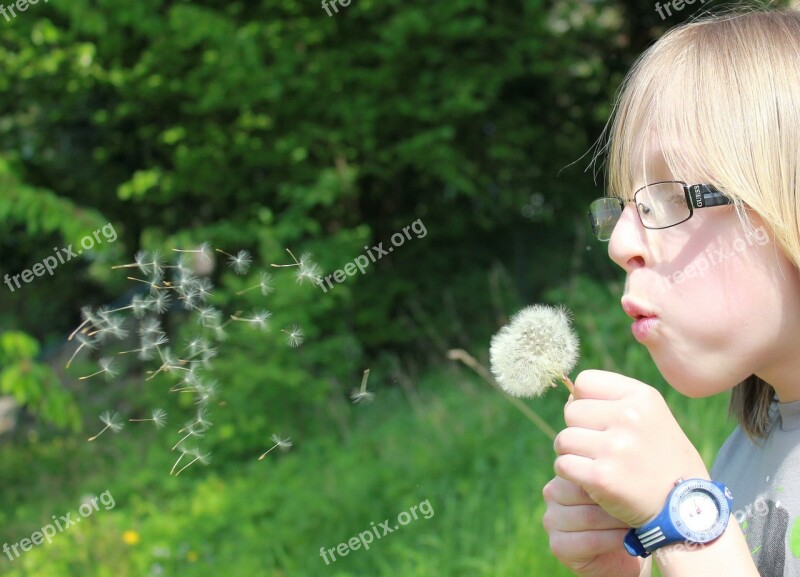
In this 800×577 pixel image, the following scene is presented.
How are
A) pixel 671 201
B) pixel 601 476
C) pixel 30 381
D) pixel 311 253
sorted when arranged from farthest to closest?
pixel 311 253
pixel 30 381
pixel 671 201
pixel 601 476

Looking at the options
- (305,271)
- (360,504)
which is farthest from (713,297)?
(360,504)

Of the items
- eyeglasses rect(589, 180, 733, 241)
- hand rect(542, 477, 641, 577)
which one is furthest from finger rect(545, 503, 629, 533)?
eyeglasses rect(589, 180, 733, 241)

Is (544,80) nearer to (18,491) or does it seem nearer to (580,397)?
(18,491)

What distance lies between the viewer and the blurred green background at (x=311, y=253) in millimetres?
3736

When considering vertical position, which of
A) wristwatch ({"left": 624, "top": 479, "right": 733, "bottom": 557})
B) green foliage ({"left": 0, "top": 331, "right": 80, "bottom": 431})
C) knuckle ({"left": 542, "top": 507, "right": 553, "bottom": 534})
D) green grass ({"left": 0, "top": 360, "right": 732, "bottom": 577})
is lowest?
green grass ({"left": 0, "top": 360, "right": 732, "bottom": 577})

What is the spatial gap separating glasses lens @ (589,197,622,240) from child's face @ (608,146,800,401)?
11 cm

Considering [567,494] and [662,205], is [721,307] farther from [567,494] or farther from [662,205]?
[567,494]

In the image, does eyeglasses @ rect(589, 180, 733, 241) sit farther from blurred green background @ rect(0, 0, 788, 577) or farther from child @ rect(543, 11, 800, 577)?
blurred green background @ rect(0, 0, 788, 577)

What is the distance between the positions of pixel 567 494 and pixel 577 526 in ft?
0.14

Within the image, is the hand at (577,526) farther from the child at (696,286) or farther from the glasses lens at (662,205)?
the glasses lens at (662,205)

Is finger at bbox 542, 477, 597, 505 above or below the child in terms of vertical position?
below

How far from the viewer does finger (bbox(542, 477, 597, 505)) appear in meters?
0.95

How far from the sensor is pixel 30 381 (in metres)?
3.41

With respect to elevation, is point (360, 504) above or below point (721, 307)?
below
